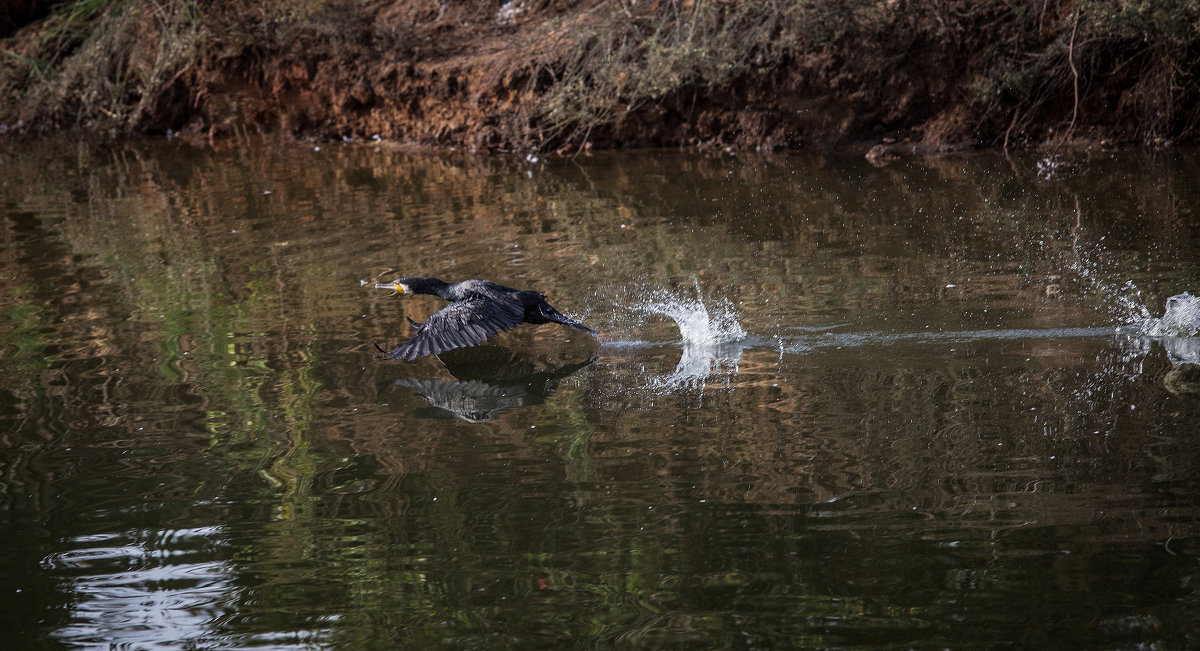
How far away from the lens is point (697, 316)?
5945 millimetres

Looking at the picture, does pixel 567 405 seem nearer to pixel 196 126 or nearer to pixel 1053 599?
pixel 1053 599

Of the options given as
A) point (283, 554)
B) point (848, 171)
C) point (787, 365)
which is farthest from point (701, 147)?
point (283, 554)

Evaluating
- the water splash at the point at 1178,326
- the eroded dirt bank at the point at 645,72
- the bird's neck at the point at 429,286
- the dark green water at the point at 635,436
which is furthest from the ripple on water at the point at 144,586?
the eroded dirt bank at the point at 645,72

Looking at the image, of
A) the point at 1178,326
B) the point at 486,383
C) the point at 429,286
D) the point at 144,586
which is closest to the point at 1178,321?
the point at 1178,326

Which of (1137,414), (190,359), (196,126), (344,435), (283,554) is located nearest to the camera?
(283,554)

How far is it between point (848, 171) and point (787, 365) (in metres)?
5.07

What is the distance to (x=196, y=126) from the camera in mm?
14039

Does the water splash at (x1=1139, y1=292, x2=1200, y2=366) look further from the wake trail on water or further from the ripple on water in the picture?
the ripple on water

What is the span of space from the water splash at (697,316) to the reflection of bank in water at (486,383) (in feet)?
1.88

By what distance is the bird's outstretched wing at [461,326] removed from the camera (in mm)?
5375

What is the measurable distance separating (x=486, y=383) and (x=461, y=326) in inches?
12.2

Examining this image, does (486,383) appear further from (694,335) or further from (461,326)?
(694,335)

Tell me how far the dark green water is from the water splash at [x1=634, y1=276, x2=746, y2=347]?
0.03 m

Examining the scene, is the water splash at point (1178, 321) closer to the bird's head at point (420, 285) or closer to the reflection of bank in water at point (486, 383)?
the reflection of bank in water at point (486, 383)
